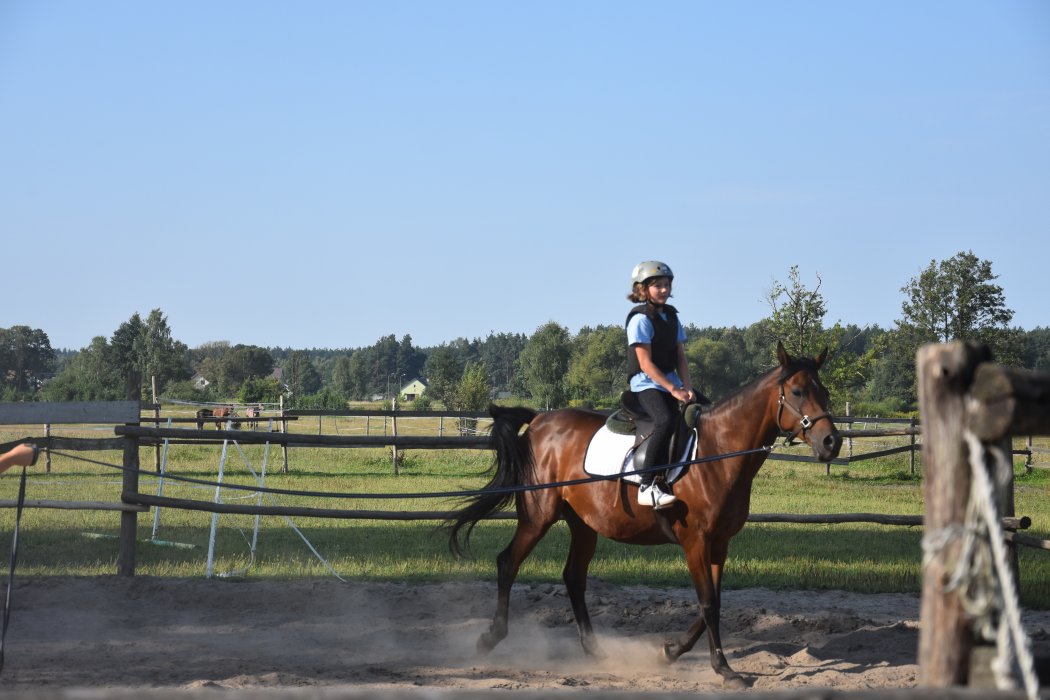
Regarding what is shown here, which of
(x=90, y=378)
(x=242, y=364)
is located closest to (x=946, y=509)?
(x=90, y=378)

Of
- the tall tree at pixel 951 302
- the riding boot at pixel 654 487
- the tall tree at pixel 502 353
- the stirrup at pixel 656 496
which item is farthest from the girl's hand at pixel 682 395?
the tall tree at pixel 502 353

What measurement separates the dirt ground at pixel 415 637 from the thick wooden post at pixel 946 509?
409 cm

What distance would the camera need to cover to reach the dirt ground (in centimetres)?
685

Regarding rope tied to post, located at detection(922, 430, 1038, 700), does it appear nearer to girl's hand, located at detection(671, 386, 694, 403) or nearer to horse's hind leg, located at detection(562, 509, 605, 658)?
girl's hand, located at detection(671, 386, 694, 403)

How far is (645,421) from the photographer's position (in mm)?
7559

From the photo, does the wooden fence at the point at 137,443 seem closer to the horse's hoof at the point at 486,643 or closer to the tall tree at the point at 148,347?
the horse's hoof at the point at 486,643

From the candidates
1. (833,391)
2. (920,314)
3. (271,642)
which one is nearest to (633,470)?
(271,642)

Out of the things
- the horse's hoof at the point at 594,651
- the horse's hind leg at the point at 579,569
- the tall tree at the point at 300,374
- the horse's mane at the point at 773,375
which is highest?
the tall tree at the point at 300,374

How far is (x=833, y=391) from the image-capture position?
3012 centimetres

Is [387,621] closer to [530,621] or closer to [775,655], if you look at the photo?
[530,621]

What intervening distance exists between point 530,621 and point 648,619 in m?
1.03

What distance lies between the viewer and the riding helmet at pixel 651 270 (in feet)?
24.9

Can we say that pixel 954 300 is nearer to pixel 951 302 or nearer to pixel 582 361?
pixel 951 302

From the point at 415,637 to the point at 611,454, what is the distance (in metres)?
2.24
